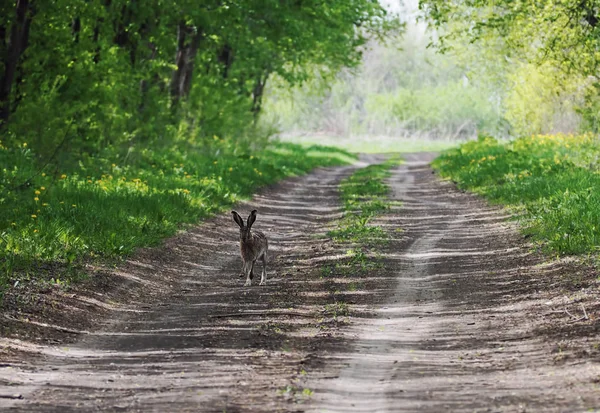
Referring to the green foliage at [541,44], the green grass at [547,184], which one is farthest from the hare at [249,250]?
the green foliage at [541,44]

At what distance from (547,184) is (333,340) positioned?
12537mm

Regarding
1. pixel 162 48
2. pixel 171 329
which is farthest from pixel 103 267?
pixel 162 48

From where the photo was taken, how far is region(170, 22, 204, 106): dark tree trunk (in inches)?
1265

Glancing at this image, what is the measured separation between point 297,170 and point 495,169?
9586 millimetres

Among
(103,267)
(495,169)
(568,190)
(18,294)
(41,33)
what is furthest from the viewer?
(495,169)

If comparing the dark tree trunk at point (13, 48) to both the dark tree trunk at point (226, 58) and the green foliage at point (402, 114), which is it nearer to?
the dark tree trunk at point (226, 58)

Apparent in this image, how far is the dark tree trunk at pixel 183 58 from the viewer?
32138mm

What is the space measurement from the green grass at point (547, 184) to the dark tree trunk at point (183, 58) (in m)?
9.36

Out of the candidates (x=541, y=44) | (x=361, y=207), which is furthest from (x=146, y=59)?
(x=541, y=44)

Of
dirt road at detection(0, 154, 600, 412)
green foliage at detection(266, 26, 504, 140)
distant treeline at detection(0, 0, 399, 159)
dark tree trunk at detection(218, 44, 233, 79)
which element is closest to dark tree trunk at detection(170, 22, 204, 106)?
distant treeline at detection(0, 0, 399, 159)

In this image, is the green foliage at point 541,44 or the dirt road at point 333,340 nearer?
the dirt road at point 333,340

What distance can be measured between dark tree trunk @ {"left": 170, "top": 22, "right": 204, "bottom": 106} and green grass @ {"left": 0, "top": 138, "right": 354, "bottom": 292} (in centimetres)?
533

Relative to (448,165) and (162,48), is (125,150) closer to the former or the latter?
(162,48)

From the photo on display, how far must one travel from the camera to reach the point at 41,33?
67.2ft
